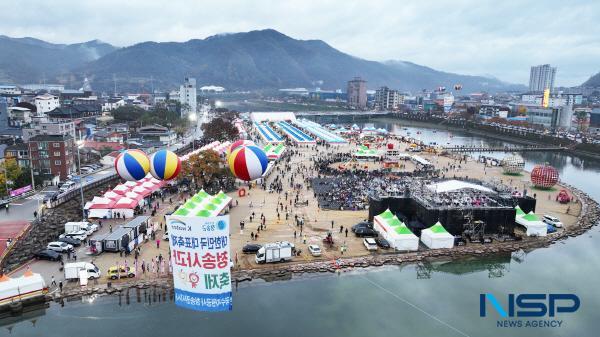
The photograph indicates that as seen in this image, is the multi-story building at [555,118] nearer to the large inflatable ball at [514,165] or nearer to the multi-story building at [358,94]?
the large inflatable ball at [514,165]

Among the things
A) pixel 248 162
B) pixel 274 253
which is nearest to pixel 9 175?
pixel 248 162

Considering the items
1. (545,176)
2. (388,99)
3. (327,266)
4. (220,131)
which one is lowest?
(327,266)

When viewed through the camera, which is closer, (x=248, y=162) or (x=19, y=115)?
(x=248, y=162)

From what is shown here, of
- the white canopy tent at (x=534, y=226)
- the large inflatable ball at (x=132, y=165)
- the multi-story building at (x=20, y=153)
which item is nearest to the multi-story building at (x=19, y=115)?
the multi-story building at (x=20, y=153)

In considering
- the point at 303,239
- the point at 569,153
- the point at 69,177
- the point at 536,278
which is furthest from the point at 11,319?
the point at 569,153

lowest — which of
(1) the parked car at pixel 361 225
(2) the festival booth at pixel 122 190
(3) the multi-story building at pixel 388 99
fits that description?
(1) the parked car at pixel 361 225

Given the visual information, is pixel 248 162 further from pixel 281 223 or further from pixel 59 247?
pixel 59 247
